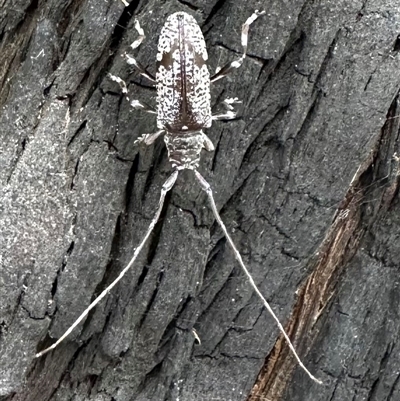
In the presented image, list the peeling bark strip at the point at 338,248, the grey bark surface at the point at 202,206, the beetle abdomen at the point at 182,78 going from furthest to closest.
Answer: the peeling bark strip at the point at 338,248, the grey bark surface at the point at 202,206, the beetle abdomen at the point at 182,78

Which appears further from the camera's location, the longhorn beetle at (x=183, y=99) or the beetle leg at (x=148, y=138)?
the beetle leg at (x=148, y=138)

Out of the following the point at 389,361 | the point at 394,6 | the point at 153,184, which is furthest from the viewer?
the point at 389,361

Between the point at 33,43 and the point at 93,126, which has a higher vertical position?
the point at 33,43

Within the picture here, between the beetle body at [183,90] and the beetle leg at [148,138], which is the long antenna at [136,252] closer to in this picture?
the beetle body at [183,90]

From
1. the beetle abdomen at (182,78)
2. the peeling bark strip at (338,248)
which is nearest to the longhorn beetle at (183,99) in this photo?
the beetle abdomen at (182,78)

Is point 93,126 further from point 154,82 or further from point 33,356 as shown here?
point 33,356

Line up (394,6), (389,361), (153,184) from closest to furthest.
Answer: (394,6) < (153,184) < (389,361)

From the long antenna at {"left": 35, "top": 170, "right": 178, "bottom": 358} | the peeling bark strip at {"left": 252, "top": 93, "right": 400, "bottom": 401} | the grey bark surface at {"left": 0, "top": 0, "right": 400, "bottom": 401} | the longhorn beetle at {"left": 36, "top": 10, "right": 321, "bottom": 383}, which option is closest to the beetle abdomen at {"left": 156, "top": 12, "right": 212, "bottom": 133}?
the longhorn beetle at {"left": 36, "top": 10, "right": 321, "bottom": 383}

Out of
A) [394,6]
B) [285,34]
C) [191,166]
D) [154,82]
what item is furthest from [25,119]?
[394,6]
